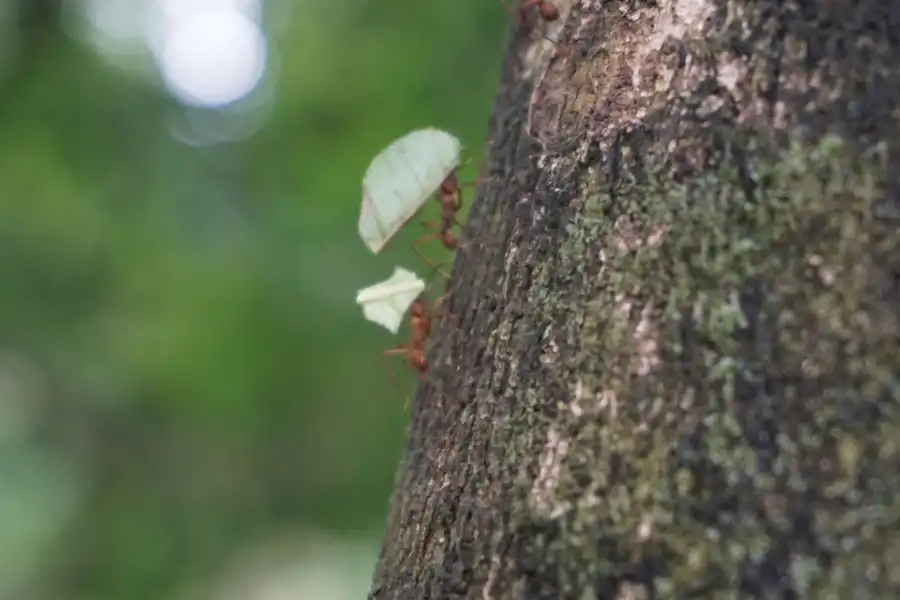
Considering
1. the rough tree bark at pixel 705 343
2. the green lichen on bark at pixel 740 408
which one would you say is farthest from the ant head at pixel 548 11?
the green lichen on bark at pixel 740 408

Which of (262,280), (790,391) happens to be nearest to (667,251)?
(790,391)

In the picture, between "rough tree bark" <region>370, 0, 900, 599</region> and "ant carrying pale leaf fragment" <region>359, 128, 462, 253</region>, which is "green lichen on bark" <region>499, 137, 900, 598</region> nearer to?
"rough tree bark" <region>370, 0, 900, 599</region>

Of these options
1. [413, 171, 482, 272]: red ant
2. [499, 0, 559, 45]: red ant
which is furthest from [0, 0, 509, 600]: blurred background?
[499, 0, 559, 45]: red ant

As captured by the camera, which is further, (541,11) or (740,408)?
(541,11)

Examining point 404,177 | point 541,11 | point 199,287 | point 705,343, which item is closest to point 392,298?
point 404,177

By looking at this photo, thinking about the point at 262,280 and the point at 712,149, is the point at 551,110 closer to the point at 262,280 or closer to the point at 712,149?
the point at 712,149

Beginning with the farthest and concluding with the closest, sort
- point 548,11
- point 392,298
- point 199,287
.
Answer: point 199,287
point 392,298
point 548,11

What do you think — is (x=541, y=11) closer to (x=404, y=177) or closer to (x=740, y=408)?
(x=404, y=177)

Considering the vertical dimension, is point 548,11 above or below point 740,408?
above
